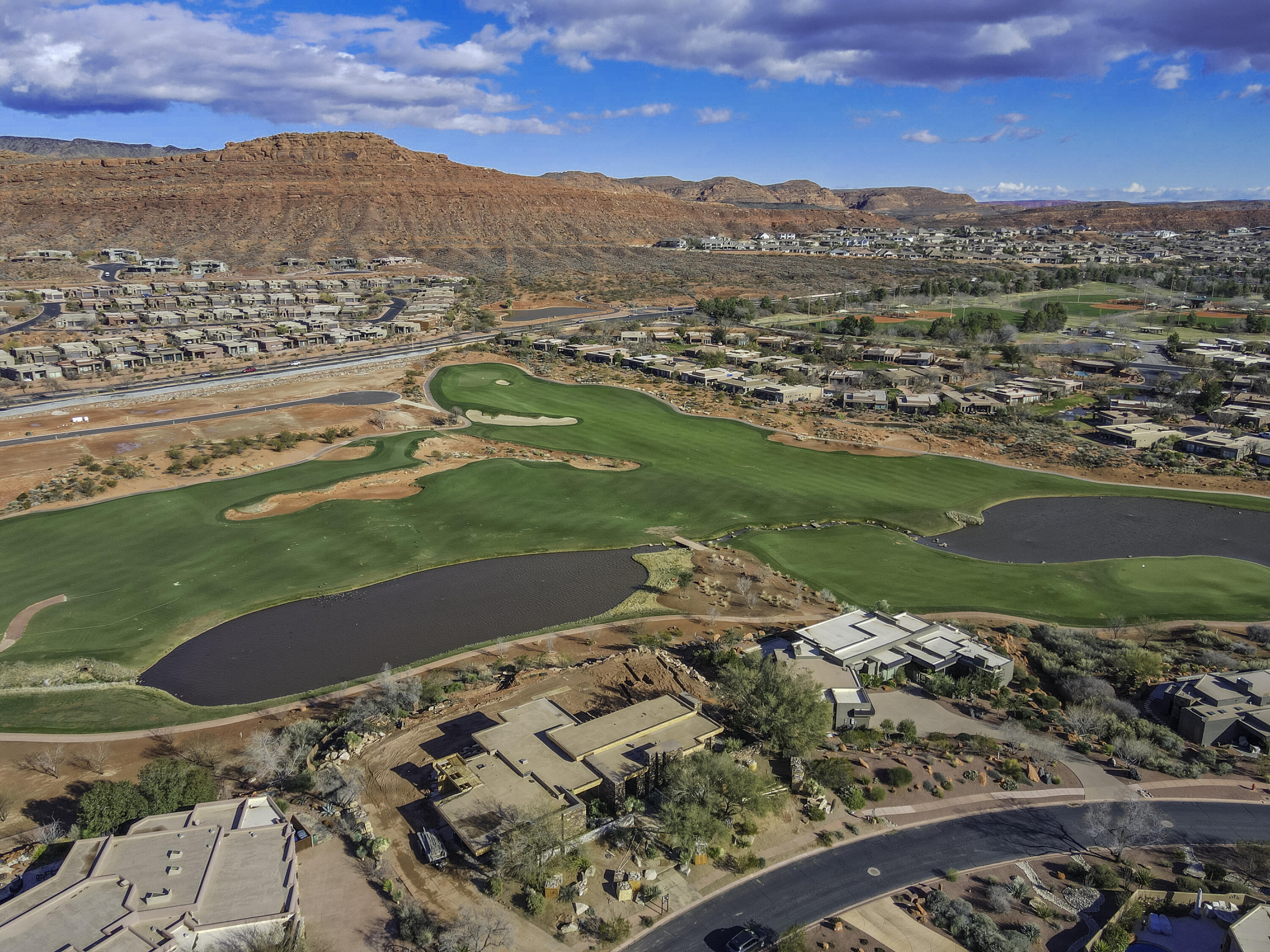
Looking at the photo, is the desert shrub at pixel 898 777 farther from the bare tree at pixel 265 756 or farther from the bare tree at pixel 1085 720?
the bare tree at pixel 265 756

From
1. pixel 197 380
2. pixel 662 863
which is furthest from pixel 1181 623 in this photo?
pixel 197 380

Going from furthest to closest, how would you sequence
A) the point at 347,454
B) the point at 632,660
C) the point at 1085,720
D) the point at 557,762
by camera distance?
the point at 347,454
the point at 632,660
the point at 1085,720
the point at 557,762

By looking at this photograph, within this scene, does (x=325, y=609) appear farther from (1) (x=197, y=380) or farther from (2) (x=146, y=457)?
(1) (x=197, y=380)

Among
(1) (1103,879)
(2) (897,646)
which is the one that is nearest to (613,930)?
(1) (1103,879)

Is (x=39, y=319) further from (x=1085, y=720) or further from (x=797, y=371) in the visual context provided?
(x=1085, y=720)

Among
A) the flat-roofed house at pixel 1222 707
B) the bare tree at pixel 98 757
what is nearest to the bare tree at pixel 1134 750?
the flat-roofed house at pixel 1222 707

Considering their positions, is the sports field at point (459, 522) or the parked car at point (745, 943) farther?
the sports field at point (459, 522)

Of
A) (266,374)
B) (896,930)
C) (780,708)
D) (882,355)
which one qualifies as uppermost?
(266,374)
